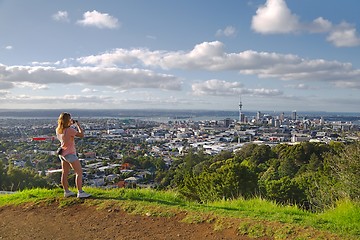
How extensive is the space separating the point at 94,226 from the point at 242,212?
2.05 meters

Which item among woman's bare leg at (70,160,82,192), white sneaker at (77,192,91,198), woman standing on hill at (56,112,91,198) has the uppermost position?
woman standing on hill at (56,112,91,198)

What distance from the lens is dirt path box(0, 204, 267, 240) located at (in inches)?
178

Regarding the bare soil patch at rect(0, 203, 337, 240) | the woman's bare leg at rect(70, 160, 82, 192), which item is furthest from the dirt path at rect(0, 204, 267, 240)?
the woman's bare leg at rect(70, 160, 82, 192)

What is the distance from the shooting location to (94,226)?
491cm

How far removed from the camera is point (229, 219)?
4746 mm

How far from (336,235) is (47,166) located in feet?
93.1

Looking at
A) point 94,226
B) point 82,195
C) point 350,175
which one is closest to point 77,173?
point 82,195

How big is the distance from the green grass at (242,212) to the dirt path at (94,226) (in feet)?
0.49

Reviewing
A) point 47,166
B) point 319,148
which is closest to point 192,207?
point 47,166

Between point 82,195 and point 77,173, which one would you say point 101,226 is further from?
point 77,173

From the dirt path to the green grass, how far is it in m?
0.15

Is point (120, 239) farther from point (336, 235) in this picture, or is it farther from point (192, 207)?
point (336, 235)

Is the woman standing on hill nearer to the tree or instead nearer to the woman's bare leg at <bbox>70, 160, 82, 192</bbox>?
the woman's bare leg at <bbox>70, 160, 82, 192</bbox>

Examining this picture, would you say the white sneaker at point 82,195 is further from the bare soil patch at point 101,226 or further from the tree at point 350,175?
the tree at point 350,175
